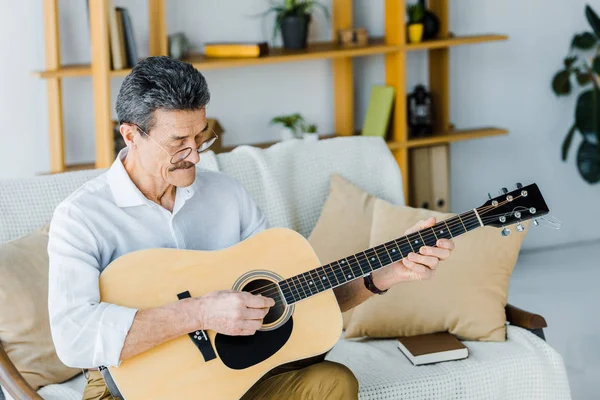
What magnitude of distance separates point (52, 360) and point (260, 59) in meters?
1.72

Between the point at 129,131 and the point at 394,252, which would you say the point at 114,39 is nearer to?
the point at 129,131

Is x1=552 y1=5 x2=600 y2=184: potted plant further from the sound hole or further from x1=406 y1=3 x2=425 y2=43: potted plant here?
the sound hole

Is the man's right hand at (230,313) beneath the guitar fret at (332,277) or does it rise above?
beneath

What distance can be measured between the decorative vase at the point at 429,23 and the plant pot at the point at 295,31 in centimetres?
58

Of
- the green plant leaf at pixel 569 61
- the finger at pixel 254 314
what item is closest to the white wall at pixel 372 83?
the green plant leaf at pixel 569 61

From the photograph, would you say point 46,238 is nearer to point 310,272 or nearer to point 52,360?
point 52,360

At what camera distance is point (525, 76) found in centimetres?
445

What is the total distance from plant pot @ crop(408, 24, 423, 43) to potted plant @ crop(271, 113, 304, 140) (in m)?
0.61

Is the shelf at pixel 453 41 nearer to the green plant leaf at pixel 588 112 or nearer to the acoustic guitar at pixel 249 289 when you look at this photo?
the green plant leaf at pixel 588 112

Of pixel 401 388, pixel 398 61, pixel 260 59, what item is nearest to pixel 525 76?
pixel 398 61

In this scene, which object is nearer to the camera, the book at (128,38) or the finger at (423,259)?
the finger at (423,259)

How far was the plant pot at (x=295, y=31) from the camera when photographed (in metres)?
3.69

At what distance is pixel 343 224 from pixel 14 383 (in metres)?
1.08

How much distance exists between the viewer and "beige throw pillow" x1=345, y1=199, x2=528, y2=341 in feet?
7.90
